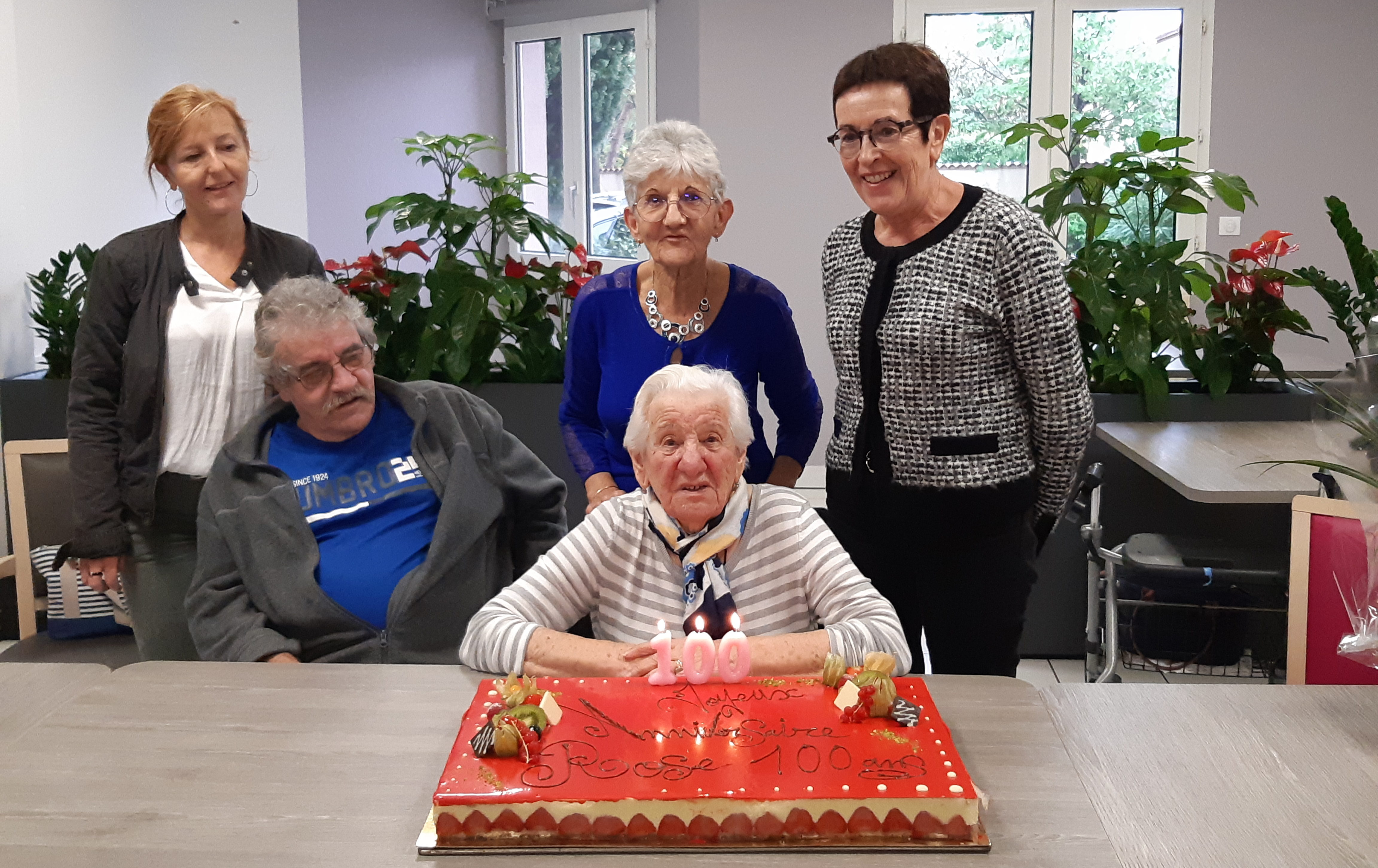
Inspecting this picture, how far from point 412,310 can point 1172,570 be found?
241 centimetres

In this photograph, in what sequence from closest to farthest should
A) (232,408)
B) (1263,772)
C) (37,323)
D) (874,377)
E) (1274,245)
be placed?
(1263,772), (874,377), (232,408), (1274,245), (37,323)

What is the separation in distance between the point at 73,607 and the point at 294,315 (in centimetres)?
104

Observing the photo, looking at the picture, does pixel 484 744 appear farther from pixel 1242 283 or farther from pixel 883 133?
pixel 1242 283

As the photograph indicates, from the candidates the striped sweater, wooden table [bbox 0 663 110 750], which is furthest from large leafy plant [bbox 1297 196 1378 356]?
wooden table [bbox 0 663 110 750]

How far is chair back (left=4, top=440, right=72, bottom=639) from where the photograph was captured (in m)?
2.54

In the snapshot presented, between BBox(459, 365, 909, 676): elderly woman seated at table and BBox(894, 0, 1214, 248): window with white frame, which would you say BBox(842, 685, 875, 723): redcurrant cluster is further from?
BBox(894, 0, 1214, 248): window with white frame

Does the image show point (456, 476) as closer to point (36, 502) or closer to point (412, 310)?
point (36, 502)

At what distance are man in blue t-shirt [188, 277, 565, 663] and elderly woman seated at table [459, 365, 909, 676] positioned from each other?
366 millimetres

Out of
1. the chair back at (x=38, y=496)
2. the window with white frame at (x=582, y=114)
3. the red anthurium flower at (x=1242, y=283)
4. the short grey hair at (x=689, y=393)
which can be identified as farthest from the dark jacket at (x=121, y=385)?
the window with white frame at (x=582, y=114)

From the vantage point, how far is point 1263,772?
1401 millimetres

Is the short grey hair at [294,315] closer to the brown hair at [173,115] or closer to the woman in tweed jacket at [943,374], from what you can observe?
the brown hair at [173,115]

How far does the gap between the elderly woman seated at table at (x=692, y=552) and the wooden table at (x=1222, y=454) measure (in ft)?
3.89

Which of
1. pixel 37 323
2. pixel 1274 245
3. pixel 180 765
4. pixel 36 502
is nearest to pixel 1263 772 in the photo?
pixel 180 765

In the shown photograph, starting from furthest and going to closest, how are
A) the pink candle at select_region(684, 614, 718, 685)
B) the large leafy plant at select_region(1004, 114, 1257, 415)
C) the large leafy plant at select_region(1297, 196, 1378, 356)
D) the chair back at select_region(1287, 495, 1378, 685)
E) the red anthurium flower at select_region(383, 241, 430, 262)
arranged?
the red anthurium flower at select_region(383, 241, 430, 262) → the large leafy plant at select_region(1004, 114, 1257, 415) → the large leafy plant at select_region(1297, 196, 1378, 356) → the chair back at select_region(1287, 495, 1378, 685) → the pink candle at select_region(684, 614, 718, 685)
